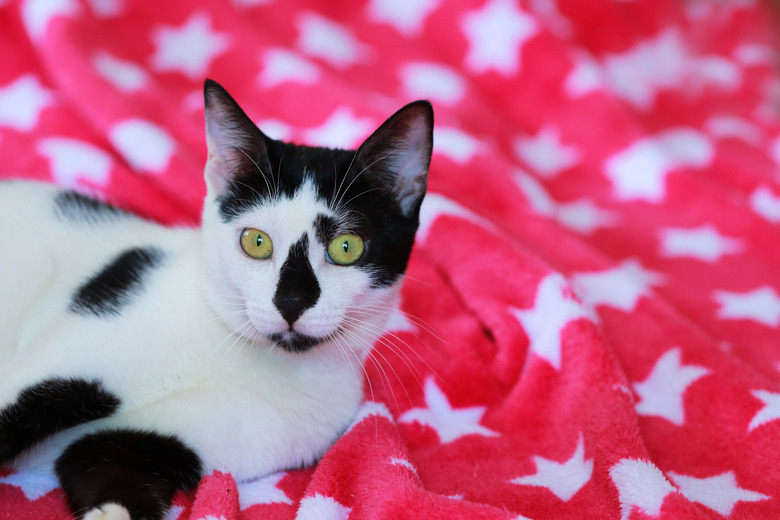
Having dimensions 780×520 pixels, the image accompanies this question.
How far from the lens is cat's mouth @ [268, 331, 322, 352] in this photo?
2.91 feet

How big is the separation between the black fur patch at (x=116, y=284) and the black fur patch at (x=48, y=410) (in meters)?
0.14

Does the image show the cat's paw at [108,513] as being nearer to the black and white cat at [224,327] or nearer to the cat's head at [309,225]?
the black and white cat at [224,327]

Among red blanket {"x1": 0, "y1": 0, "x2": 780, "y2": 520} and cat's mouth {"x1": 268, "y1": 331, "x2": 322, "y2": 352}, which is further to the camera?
red blanket {"x1": 0, "y1": 0, "x2": 780, "y2": 520}

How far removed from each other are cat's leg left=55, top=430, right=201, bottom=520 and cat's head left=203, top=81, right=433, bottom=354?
20cm

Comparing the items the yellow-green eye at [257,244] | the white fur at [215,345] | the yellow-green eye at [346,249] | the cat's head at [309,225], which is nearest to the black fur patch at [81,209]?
the white fur at [215,345]

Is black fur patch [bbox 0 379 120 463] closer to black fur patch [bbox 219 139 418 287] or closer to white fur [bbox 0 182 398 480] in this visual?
white fur [bbox 0 182 398 480]

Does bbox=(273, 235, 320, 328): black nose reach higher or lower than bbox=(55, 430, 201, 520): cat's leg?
higher

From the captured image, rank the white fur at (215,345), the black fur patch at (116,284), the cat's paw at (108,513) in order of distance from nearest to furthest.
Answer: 1. the cat's paw at (108,513)
2. the white fur at (215,345)
3. the black fur patch at (116,284)

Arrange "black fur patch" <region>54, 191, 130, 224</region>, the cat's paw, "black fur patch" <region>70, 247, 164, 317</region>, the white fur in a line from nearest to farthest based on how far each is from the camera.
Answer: the cat's paw < the white fur < "black fur patch" <region>70, 247, 164, 317</region> < "black fur patch" <region>54, 191, 130, 224</region>

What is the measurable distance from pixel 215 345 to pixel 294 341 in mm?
152

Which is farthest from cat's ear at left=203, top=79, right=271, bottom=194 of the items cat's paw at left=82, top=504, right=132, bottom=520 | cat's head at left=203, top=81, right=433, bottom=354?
cat's paw at left=82, top=504, right=132, bottom=520

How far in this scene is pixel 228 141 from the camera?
38.5 inches

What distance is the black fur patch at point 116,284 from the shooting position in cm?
101

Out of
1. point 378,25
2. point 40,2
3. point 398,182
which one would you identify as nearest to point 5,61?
point 40,2
